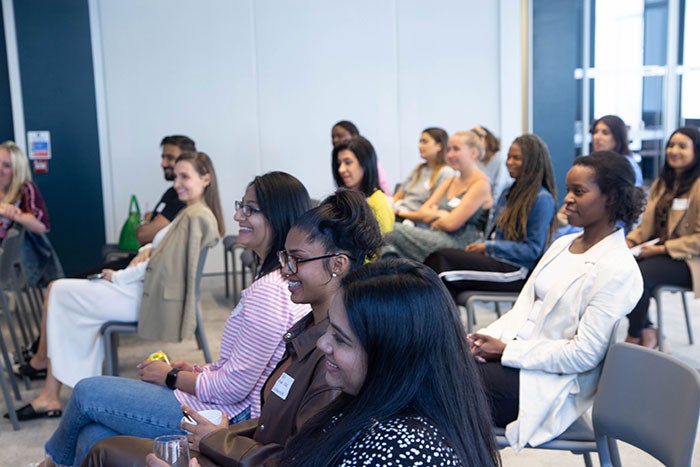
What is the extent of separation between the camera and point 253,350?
221 centimetres

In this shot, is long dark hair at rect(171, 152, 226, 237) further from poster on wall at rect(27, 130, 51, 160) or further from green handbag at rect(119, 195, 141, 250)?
poster on wall at rect(27, 130, 51, 160)

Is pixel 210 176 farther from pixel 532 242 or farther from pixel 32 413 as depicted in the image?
pixel 532 242

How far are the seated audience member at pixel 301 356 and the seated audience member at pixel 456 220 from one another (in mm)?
2365

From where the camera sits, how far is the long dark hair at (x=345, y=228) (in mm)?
2016

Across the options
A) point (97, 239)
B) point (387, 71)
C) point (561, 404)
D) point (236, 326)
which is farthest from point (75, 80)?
point (561, 404)

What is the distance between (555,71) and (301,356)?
6458mm

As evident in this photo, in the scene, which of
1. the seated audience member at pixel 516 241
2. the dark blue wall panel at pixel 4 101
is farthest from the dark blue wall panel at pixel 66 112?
the seated audience member at pixel 516 241

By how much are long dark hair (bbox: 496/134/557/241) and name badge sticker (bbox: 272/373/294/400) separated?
89.3 inches

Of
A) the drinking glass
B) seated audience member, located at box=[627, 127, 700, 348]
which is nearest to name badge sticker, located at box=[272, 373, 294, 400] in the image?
the drinking glass

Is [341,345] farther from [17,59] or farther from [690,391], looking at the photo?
[17,59]

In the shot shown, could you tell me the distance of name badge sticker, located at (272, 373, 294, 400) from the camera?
1786 mm

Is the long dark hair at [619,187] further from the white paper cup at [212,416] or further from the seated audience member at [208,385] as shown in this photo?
the white paper cup at [212,416]

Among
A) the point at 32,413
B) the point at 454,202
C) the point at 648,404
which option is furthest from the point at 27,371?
the point at 648,404

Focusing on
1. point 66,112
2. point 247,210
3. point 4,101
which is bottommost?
point 247,210
